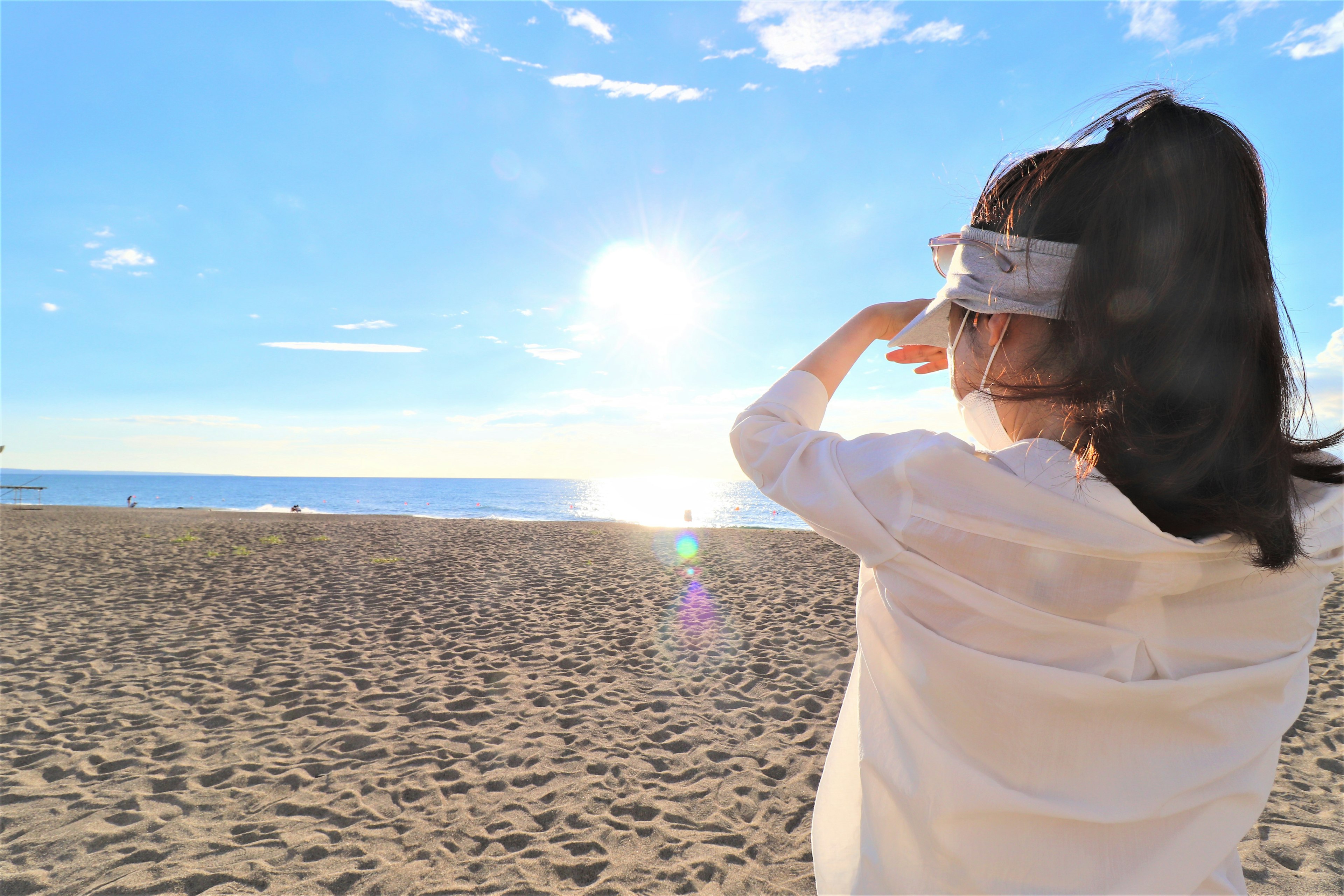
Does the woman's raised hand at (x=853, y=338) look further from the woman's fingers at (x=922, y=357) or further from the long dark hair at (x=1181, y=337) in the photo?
the long dark hair at (x=1181, y=337)

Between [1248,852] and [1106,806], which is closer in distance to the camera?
[1106,806]

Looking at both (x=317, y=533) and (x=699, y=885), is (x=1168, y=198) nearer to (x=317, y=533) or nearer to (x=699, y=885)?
(x=699, y=885)

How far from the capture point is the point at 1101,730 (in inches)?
30.5

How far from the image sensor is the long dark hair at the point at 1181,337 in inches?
27.4

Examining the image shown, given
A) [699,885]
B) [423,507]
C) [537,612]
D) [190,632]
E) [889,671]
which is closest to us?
[889,671]

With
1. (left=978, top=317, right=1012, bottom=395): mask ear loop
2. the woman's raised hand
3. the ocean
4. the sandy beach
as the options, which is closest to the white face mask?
(left=978, top=317, right=1012, bottom=395): mask ear loop

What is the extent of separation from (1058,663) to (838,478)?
0.36m

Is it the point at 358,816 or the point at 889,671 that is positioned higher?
the point at 889,671

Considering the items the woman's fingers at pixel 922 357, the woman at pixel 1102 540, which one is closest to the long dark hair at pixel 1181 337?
the woman at pixel 1102 540

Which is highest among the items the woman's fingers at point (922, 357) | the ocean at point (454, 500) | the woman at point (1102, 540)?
the woman's fingers at point (922, 357)

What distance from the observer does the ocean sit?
4541cm

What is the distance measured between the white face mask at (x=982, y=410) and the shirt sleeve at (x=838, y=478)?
0.19m

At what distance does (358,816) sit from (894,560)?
3749mm

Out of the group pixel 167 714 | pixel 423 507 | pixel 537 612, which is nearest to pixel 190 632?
pixel 167 714
